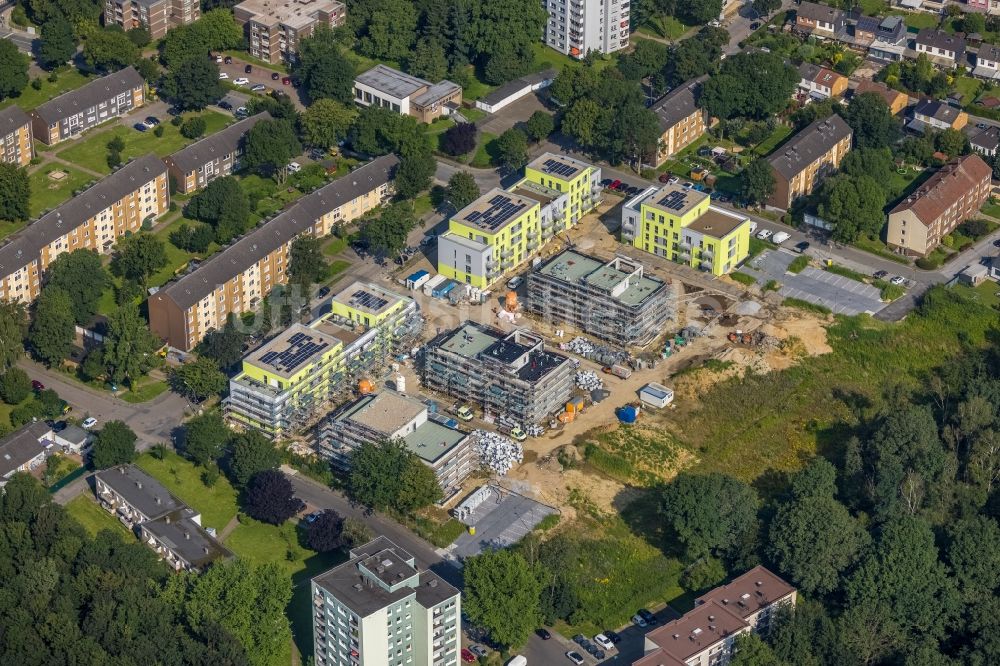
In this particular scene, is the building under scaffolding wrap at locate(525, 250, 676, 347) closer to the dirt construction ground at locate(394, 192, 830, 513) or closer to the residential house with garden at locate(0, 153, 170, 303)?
the dirt construction ground at locate(394, 192, 830, 513)

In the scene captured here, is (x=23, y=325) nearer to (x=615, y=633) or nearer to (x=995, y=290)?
(x=615, y=633)

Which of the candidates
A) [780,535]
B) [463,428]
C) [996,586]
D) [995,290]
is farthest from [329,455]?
[995,290]

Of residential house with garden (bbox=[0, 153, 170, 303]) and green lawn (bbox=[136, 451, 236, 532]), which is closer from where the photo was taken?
green lawn (bbox=[136, 451, 236, 532])

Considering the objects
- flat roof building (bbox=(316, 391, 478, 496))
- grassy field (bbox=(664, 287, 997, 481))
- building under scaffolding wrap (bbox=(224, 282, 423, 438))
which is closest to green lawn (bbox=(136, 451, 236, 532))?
building under scaffolding wrap (bbox=(224, 282, 423, 438))

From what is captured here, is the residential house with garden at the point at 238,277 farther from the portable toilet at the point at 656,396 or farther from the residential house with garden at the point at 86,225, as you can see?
the portable toilet at the point at 656,396

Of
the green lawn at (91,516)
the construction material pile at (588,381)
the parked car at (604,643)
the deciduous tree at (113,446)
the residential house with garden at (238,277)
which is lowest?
the parked car at (604,643)

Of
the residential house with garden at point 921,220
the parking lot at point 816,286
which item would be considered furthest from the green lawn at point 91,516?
the residential house with garden at point 921,220
